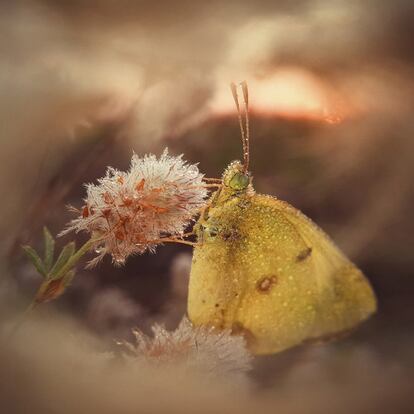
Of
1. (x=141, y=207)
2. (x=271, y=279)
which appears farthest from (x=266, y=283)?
(x=141, y=207)

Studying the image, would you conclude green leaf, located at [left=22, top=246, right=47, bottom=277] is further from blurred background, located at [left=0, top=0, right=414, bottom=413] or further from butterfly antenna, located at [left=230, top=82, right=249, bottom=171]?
butterfly antenna, located at [left=230, top=82, right=249, bottom=171]

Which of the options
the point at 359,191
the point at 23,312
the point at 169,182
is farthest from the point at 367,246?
the point at 23,312

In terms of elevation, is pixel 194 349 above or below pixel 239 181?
below

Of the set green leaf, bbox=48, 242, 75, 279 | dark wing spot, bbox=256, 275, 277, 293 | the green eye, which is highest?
the green eye

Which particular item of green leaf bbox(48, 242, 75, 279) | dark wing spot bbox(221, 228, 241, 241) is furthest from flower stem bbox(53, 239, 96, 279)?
dark wing spot bbox(221, 228, 241, 241)

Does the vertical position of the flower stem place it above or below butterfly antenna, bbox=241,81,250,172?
below

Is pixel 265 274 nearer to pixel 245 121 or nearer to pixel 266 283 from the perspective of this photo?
pixel 266 283
